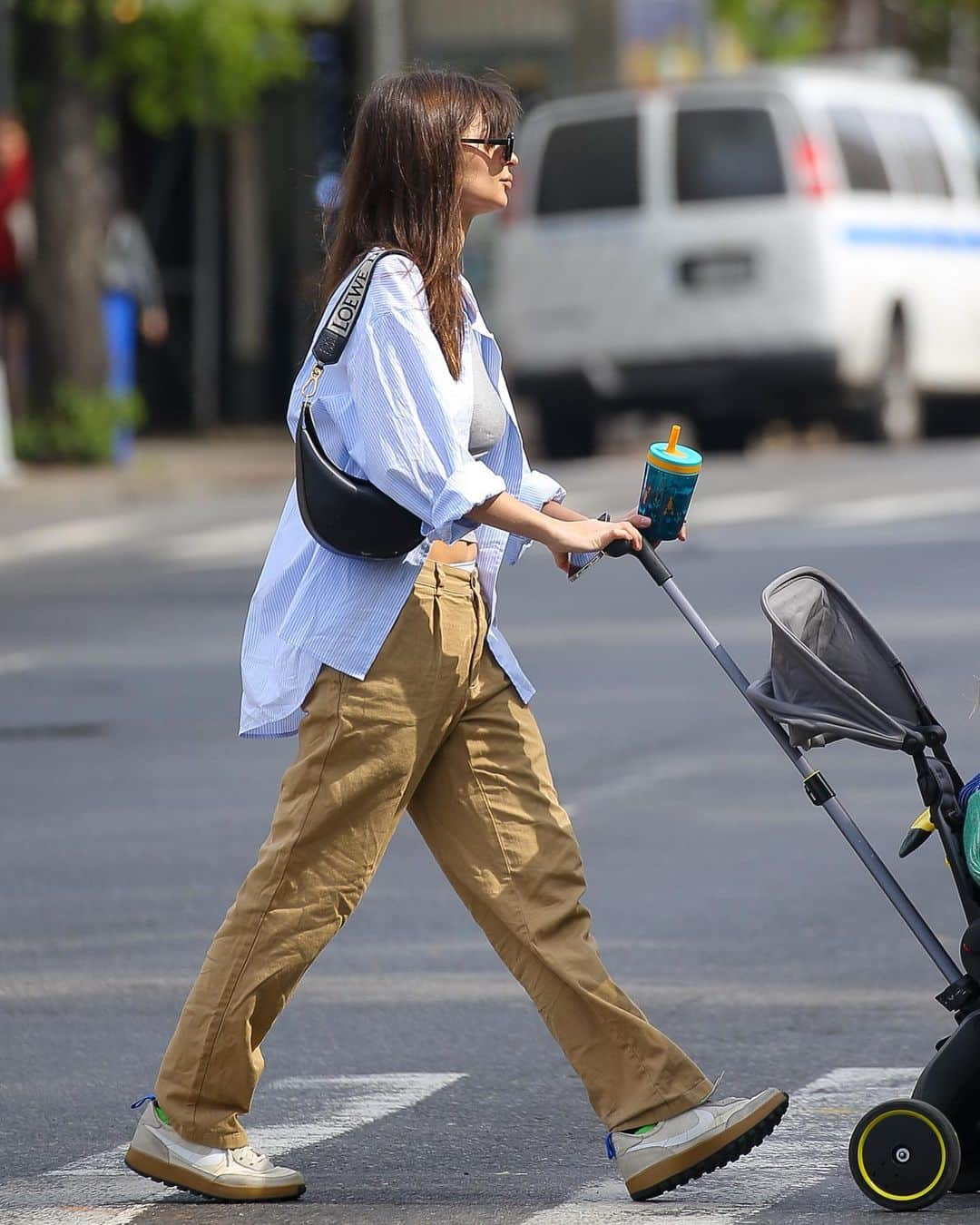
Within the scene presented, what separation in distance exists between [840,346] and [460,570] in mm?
14959

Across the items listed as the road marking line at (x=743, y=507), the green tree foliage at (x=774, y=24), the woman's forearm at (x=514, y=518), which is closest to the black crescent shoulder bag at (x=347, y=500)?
the woman's forearm at (x=514, y=518)

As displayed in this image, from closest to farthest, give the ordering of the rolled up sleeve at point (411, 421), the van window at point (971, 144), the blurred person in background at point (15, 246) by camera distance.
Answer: the rolled up sleeve at point (411, 421), the blurred person in background at point (15, 246), the van window at point (971, 144)

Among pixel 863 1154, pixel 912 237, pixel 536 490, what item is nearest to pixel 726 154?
pixel 912 237

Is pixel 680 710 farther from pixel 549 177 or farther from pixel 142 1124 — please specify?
pixel 549 177

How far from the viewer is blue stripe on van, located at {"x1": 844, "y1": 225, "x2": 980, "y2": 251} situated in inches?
770

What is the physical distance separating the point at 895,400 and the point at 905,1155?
53.9 ft

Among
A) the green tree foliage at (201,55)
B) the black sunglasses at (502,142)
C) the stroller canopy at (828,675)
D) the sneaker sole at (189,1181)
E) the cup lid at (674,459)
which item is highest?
the black sunglasses at (502,142)

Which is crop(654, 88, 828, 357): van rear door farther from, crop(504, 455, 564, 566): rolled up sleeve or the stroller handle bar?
the stroller handle bar

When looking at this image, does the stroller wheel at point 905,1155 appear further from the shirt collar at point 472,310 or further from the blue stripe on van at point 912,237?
the blue stripe on van at point 912,237

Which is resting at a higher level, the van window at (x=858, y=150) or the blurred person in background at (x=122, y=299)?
the van window at (x=858, y=150)

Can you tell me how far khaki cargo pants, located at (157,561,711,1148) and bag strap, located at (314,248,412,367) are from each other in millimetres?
379

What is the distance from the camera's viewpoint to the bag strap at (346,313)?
454cm

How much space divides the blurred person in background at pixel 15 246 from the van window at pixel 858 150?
17.5 ft

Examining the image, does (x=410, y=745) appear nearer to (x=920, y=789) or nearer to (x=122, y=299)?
(x=920, y=789)
